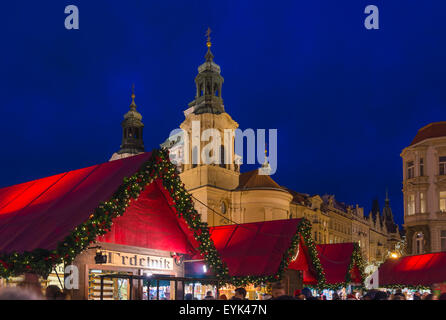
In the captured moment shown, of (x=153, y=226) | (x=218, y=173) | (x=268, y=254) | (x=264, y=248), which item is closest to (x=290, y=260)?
(x=268, y=254)

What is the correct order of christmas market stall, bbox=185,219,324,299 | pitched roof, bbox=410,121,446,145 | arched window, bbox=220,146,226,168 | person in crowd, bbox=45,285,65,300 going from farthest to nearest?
1. arched window, bbox=220,146,226,168
2. pitched roof, bbox=410,121,446,145
3. christmas market stall, bbox=185,219,324,299
4. person in crowd, bbox=45,285,65,300

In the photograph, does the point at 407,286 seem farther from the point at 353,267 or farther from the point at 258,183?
the point at 258,183

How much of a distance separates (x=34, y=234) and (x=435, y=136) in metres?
32.5

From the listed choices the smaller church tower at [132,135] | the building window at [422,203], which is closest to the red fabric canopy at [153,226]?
the building window at [422,203]

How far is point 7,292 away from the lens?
288 inches

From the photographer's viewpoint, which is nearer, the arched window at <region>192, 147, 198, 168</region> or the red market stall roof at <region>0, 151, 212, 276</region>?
the red market stall roof at <region>0, 151, 212, 276</region>

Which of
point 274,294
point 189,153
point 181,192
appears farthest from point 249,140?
point 274,294

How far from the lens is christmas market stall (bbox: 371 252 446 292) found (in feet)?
93.6

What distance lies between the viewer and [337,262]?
28.9 m

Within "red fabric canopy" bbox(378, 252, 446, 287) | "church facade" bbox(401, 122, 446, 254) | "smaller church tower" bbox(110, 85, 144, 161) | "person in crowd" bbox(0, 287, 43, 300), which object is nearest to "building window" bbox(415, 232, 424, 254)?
"church facade" bbox(401, 122, 446, 254)

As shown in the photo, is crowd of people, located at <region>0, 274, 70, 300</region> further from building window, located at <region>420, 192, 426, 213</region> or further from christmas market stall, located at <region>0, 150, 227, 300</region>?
building window, located at <region>420, 192, 426, 213</region>

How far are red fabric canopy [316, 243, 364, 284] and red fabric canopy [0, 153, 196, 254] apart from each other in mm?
13215

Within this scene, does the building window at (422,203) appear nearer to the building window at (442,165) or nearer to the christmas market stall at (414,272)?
the building window at (442,165)
